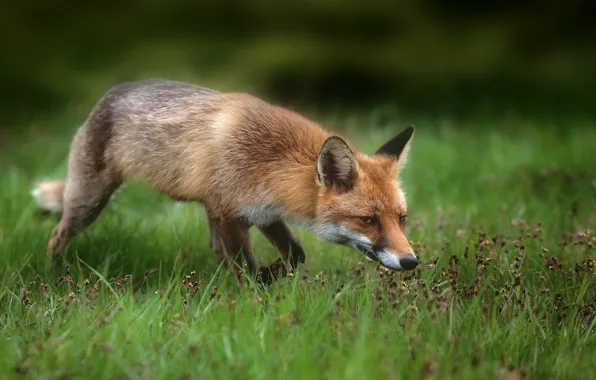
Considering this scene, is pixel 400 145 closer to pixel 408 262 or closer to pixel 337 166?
pixel 337 166

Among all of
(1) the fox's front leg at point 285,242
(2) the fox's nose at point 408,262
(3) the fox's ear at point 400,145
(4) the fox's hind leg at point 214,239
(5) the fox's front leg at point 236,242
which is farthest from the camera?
(4) the fox's hind leg at point 214,239

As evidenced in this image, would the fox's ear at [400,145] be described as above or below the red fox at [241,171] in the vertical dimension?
above

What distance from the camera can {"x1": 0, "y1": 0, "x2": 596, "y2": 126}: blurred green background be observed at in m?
12.9

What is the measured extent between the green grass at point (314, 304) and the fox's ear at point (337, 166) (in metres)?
0.57

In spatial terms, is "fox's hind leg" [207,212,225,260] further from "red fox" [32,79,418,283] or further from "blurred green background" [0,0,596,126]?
"blurred green background" [0,0,596,126]

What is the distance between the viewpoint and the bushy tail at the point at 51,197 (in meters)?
6.07

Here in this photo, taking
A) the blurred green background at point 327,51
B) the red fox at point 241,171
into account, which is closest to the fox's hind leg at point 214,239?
the red fox at point 241,171

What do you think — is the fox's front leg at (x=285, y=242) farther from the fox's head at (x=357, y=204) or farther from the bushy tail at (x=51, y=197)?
the bushy tail at (x=51, y=197)

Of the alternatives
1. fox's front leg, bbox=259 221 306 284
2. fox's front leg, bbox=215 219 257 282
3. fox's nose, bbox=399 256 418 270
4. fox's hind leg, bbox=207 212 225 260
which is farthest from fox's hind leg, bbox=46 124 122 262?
fox's nose, bbox=399 256 418 270

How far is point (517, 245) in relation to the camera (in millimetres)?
4945

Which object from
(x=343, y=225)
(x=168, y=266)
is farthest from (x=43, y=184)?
(x=343, y=225)

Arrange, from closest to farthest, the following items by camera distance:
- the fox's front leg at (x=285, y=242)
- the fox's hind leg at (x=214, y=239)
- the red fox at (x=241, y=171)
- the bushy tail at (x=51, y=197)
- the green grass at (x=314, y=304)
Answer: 1. the green grass at (x=314, y=304)
2. the red fox at (x=241, y=171)
3. the fox's front leg at (x=285, y=242)
4. the fox's hind leg at (x=214, y=239)
5. the bushy tail at (x=51, y=197)

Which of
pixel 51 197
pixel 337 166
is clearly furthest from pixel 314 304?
pixel 51 197

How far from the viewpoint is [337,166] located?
14.8 ft
